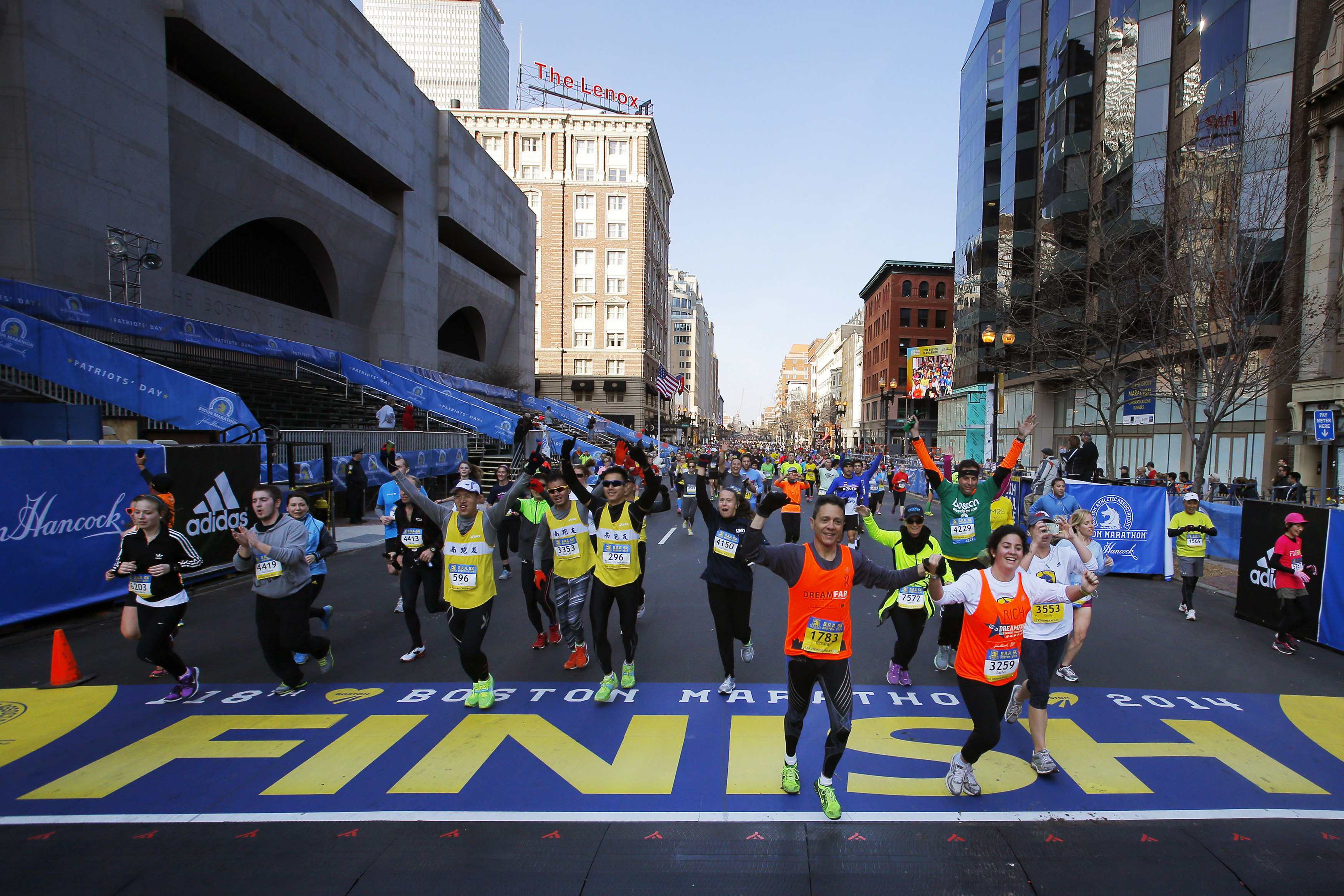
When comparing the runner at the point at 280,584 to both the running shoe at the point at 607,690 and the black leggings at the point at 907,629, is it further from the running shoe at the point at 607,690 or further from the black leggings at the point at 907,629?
the black leggings at the point at 907,629

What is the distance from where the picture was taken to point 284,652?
5770 mm

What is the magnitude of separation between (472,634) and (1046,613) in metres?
4.46

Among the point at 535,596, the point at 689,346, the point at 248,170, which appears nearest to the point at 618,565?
the point at 535,596

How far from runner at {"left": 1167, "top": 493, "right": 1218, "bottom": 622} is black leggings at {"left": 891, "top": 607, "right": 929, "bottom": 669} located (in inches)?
207

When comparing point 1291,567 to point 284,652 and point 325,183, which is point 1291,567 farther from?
point 325,183

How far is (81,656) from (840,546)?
8132 millimetres

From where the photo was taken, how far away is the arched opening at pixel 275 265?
77.0 ft

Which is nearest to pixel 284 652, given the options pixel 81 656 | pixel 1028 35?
pixel 81 656

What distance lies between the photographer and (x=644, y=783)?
14.5 feet

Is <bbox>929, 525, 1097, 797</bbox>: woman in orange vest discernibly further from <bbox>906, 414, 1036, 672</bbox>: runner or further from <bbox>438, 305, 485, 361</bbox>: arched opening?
<bbox>438, 305, 485, 361</bbox>: arched opening

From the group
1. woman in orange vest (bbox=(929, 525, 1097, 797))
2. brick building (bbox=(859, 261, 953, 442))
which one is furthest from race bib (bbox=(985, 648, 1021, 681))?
brick building (bbox=(859, 261, 953, 442))

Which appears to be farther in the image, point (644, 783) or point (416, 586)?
point (416, 586)

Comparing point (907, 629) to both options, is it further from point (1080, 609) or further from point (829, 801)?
point (829, 801)

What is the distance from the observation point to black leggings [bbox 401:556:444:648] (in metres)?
6.90
